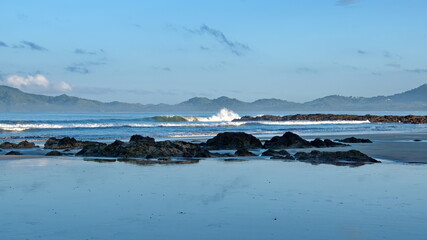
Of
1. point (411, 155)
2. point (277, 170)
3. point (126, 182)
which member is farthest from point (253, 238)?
point (411, 155)

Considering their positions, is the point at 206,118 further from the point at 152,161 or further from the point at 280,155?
the point at 152,161

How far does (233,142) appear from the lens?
908 inches

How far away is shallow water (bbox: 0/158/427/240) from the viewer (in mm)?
6875

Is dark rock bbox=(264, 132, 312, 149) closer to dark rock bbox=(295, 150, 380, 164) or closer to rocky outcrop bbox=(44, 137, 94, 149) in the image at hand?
dark rock bbox=(295, 150, 380, 164)

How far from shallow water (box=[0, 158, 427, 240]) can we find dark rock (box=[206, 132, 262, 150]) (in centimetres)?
864

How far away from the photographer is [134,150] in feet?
61.4

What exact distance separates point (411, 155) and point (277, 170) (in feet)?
24.6

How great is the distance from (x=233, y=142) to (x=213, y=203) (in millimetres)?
14285

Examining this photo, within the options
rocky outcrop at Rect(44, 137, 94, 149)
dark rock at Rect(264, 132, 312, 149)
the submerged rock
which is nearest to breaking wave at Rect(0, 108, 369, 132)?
rocky outcrop at Rect(44, 137, 94, 149)

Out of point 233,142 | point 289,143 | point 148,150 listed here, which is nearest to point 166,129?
point 233,142

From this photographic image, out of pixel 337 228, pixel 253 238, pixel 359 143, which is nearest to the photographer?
pixel 253 238

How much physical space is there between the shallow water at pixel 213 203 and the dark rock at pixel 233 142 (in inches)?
340

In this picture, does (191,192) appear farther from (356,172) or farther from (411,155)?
(411,155)

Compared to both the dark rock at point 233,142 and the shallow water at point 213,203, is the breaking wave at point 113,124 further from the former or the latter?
the shallow water at point 213,203
